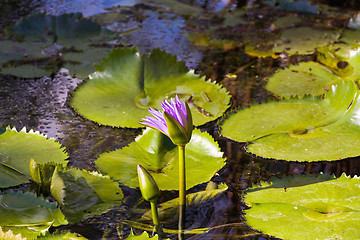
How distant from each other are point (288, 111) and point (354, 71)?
1.82 feet

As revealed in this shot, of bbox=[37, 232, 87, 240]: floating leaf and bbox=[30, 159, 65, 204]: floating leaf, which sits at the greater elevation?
bbox=[30, 159, 65, 204]: floating leaf

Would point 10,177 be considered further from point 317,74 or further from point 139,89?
point 317,74

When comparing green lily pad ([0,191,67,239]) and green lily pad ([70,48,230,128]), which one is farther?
green lily pad ([70,48,230,128])

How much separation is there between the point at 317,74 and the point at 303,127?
61cm

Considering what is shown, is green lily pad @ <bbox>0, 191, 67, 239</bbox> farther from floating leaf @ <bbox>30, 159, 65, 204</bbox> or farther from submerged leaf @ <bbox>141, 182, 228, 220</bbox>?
submerged leaf @ <bbox>141, 182, 228, 220</bbox>

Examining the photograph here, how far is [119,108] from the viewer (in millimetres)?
1947

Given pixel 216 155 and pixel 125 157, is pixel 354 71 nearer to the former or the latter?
pixel 216 155

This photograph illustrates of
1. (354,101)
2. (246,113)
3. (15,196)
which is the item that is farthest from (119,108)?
(354,101)

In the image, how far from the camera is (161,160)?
1560 mm

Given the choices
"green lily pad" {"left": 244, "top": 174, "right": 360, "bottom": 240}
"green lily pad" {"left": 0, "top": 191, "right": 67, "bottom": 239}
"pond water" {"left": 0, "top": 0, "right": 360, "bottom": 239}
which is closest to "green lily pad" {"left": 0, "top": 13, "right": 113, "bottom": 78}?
"pond water" {"left": 0, "top": 0, "right": 360, "bottom": 239}

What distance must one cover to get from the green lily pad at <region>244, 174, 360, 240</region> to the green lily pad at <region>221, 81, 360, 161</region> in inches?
6.7

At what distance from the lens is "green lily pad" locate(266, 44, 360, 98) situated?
214 cm

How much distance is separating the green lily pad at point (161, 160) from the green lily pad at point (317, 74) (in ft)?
2.13

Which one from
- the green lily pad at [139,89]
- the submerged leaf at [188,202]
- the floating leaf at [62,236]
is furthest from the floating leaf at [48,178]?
the green lily pad at [139,89]
